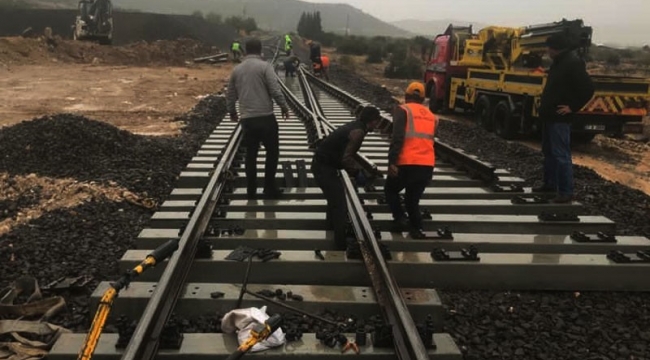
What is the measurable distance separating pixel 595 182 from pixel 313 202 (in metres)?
4.52

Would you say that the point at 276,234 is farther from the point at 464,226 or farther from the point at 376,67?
the point at 376,67

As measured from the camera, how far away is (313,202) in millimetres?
6004

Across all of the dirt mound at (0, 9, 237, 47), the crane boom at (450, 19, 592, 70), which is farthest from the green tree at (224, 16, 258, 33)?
the crane boom at (450, 19, 592, 70)

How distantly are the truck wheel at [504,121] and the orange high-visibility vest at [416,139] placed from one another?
8.52 metres

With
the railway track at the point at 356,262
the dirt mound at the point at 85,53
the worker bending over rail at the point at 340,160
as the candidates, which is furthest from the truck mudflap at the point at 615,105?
the dirt mound at the point at 85,53

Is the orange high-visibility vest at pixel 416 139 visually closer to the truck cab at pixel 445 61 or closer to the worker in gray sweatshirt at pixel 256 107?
the worker in gray sweatshirt at pixel 256 107

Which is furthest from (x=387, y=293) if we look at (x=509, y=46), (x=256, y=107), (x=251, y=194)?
(x=509, y=46)

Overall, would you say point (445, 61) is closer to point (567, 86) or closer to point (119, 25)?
point (567, 86)

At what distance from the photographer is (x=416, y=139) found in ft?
16.9

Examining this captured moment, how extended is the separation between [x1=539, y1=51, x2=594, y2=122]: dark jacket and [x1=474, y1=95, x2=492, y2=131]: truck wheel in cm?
813

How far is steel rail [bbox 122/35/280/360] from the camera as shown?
3.11 m

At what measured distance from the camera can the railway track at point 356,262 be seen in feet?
10.9

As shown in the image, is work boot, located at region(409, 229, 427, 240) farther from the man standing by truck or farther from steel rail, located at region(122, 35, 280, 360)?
the man standing by truck

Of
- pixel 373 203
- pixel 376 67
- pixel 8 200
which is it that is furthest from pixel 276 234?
pixel 376 67
